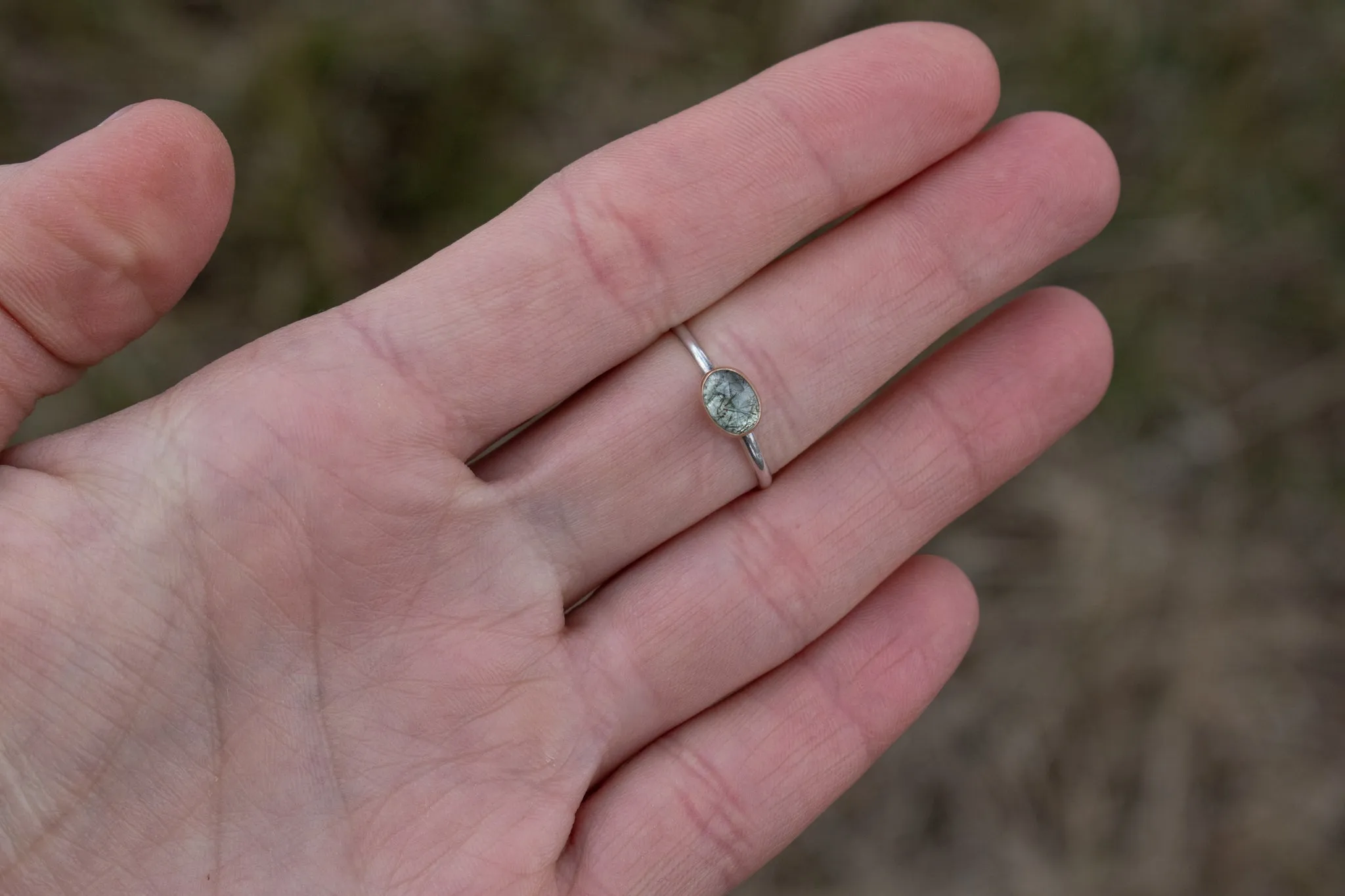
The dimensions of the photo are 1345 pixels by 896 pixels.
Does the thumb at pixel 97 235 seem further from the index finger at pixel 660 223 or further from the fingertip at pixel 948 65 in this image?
the fingertip at pixel 948 65

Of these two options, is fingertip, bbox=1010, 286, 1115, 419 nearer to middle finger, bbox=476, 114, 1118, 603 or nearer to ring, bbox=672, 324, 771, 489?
middle finger, bbox=476, 114, 1118, 603

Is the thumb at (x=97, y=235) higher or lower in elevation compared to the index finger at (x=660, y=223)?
higher

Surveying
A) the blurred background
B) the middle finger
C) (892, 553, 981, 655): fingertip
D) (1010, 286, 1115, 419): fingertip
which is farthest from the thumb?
(1010, 286, 1115, 419): fingertip

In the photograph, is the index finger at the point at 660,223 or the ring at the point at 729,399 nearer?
the index finger at the point at 660,223

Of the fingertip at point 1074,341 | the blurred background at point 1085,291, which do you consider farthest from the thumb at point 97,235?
the fingertip at point 1074,341

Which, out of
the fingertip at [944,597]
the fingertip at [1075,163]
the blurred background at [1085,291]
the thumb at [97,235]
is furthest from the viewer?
the blurred background at [1085,291]

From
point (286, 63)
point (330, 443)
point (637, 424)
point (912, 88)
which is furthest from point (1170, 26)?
point (330, 443)
